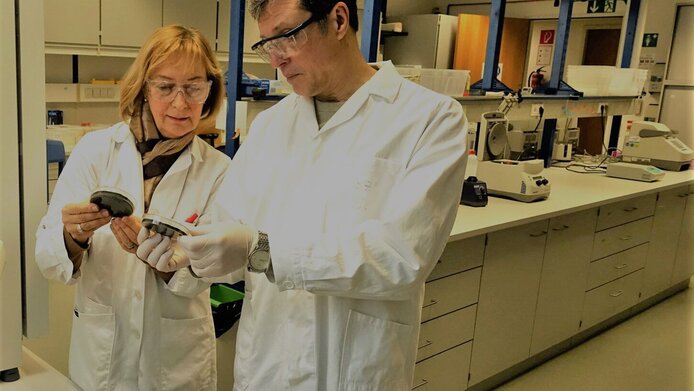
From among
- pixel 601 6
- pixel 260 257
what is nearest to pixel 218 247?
pixel 260 257

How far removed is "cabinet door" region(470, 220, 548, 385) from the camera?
2.93m

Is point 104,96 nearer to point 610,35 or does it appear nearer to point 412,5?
point 412,5

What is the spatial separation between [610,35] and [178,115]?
6699 mm

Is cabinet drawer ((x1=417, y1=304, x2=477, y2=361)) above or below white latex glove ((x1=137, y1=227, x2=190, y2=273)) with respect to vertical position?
below

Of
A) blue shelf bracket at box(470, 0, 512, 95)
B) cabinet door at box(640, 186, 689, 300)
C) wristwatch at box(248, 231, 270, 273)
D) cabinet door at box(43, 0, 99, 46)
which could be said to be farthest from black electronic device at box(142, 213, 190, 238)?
cabinet door at box(640, 186, 689, 300)

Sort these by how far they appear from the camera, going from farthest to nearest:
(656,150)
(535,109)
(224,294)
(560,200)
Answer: (656,150)
(535,109)
(560,200)
(224,294)

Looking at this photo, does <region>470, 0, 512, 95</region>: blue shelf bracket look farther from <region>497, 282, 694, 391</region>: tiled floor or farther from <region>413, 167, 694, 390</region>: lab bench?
<region>497, 282, 694, 391</region>: tiled floor

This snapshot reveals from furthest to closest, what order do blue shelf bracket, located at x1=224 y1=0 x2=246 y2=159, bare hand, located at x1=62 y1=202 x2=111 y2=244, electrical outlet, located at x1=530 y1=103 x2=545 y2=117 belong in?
electrical outlet, located at x1=530 y1=103 x2=545 y2=117
blue shelf bracket, located at x1=224 y1=0 x2=246 y2=159
bare hand, located at x1=62 y1=202 x2=111 y2=244

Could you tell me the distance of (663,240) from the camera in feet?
14.3

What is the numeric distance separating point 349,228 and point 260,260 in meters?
0.18

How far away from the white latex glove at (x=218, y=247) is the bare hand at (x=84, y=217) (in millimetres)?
304

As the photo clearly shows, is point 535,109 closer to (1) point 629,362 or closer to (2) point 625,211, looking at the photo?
(2) point 625,211

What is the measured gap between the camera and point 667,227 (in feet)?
14.3

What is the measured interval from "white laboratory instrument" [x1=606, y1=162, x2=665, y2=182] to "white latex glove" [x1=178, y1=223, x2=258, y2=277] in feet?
12.2
